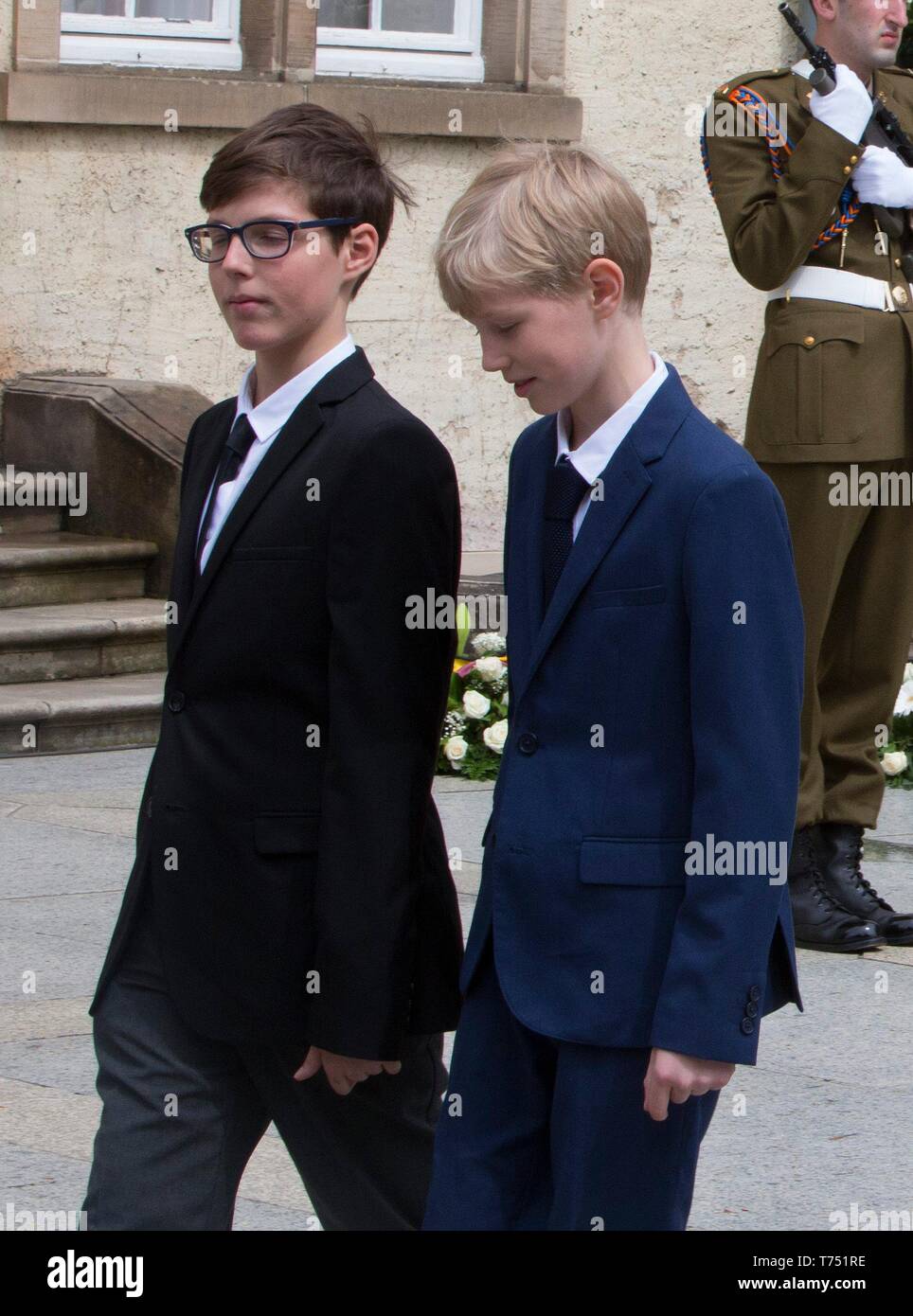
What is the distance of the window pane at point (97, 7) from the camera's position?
9.26 m

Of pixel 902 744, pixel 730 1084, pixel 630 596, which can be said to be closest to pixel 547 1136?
pixel 630 596

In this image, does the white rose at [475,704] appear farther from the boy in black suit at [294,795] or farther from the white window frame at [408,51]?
the boy in black suit at [294,795]

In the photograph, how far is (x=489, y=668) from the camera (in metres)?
7.78

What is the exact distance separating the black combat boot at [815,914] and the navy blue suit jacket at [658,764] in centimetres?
270

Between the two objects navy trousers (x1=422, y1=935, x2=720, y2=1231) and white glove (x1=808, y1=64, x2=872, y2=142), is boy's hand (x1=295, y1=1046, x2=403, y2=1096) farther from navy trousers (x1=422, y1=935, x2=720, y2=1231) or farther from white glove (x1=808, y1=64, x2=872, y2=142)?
white glove (x1=808, y1=64, x2=872, y2=142)

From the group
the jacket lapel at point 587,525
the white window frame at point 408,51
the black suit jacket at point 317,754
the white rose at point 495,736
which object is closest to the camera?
the jacket lapel at point 587,525

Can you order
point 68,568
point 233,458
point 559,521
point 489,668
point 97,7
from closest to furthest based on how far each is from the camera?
point 559,521
point 233,458
point 489,668
point 68,568
point 97,7

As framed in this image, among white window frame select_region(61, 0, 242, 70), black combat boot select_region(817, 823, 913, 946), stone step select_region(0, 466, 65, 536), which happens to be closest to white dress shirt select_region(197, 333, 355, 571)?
black combat boot select_region(817, 823, 913, 946)

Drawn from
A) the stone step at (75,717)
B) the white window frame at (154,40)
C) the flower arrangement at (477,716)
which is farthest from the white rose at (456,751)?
the white window frame at (154,40)

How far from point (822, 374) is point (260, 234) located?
2.61m

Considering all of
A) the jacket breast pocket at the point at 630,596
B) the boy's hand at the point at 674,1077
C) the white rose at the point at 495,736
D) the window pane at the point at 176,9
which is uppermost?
the window pane at the point at 176,9

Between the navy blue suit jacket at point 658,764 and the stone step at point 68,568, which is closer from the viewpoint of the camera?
the navy blue suit jacket at point 658,764

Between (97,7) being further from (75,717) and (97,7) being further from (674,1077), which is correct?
(674,1077)

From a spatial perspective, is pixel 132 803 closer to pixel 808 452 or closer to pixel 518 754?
pixel 808 452
